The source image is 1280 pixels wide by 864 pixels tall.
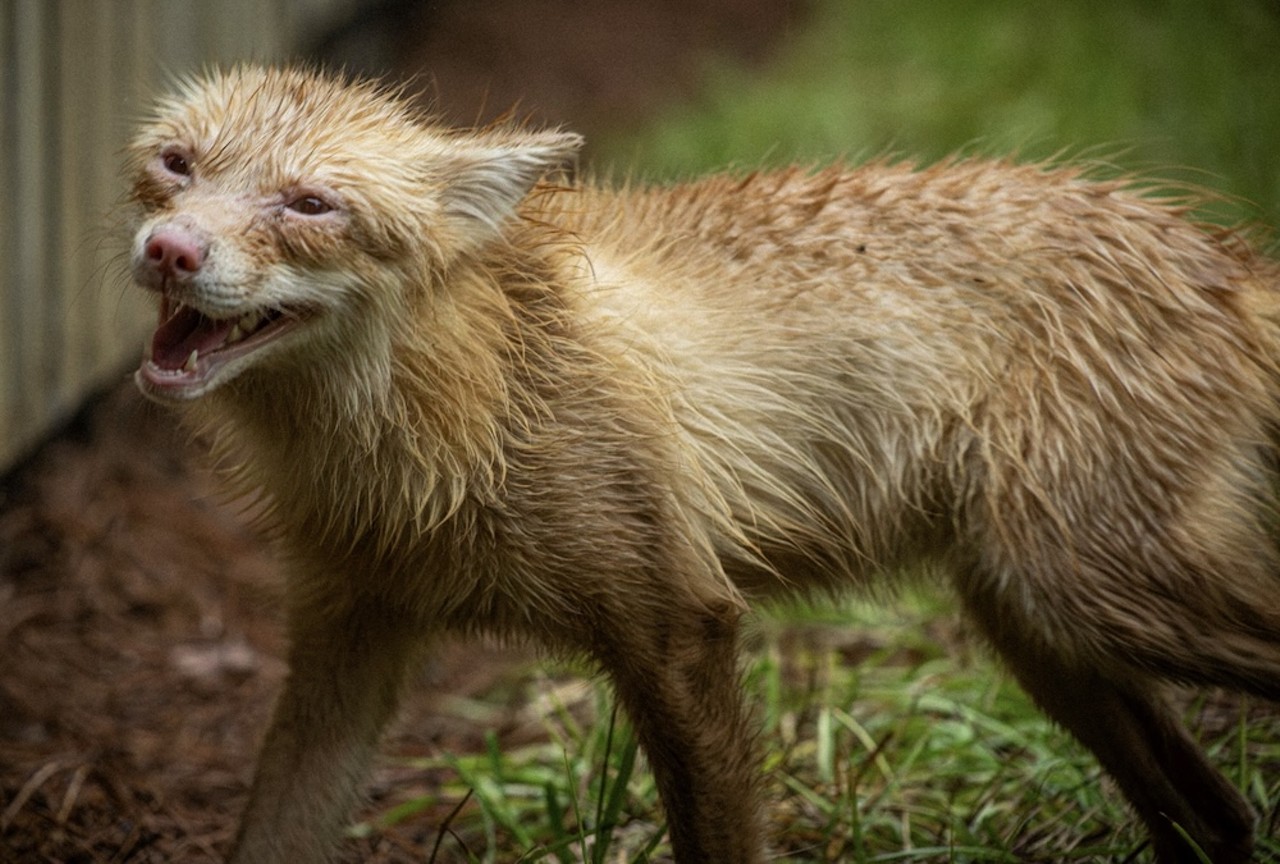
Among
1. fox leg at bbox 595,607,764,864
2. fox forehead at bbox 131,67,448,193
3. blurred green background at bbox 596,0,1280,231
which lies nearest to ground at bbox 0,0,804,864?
fox forehead at bbox 131,67,448,193

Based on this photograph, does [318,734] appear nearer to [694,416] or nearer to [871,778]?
[694,416]

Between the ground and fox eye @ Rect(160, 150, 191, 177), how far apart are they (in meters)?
0.88

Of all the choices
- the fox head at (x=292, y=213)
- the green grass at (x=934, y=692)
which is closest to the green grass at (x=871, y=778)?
the green grass at (x=934, y=692)

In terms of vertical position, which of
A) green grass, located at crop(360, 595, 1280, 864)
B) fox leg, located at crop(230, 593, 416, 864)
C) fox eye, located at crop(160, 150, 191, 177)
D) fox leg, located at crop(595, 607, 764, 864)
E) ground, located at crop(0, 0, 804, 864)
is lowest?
ground, located at crop(0, 0, 804, 864)

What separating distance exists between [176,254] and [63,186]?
294 centimetres

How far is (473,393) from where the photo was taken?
3121 mm

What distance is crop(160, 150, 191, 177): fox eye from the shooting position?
299cm

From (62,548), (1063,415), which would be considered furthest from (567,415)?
(62,548)

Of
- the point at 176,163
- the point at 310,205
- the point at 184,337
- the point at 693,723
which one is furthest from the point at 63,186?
the point at 693,723

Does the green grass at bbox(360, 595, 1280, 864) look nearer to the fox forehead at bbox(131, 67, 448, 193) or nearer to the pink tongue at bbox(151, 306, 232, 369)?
the pink tongue at bbox(151, 306, 232, 369)

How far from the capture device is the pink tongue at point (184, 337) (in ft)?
9.54

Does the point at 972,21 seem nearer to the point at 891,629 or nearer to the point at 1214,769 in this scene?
Answer: the point at 891,629

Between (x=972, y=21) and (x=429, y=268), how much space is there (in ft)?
24.1

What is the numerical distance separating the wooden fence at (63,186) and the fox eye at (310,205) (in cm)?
191
